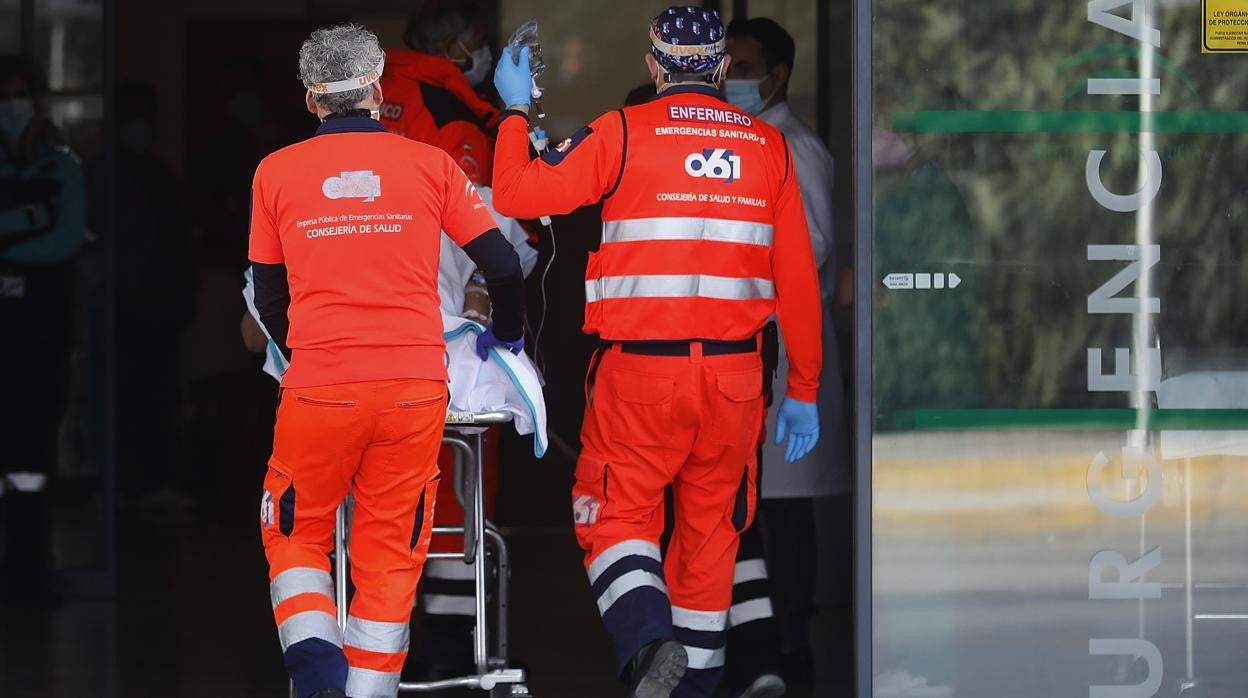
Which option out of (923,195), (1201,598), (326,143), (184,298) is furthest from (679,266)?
(184,298)

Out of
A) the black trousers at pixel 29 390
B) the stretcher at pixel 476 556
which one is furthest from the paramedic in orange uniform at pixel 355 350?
the black trousers at pixel 29 390

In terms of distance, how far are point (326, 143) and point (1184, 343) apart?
2.11 meters

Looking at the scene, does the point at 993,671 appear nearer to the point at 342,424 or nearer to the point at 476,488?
the point at 476,488

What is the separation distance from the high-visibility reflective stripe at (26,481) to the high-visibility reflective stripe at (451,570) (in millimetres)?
2363

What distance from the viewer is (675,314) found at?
4285 millimetres

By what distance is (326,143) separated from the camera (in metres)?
3.88

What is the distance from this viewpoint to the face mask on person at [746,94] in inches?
209

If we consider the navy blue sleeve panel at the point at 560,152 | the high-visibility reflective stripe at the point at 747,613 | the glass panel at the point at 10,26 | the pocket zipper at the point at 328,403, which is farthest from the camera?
the glass panel at the point at 10,26

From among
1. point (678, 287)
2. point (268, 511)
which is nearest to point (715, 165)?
point (678, 287)

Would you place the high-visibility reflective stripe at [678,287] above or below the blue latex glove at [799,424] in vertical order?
above

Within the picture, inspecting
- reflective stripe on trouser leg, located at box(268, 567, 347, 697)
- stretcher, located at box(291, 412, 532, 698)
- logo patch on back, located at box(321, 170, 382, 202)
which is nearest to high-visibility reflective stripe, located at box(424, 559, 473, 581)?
stretcher, located at box(291, 412, 532, 698)

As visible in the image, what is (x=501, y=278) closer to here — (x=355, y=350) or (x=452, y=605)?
(x=355, y=350)

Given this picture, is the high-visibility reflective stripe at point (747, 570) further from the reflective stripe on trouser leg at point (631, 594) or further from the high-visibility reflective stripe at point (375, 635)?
the high-visibility reflective stripe at point (375, 635)

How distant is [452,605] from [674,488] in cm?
80
